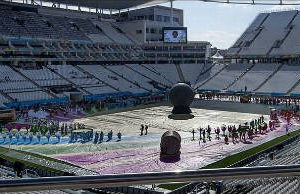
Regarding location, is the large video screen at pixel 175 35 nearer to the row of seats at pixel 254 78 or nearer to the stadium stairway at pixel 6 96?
the row of seats at pixel 254 78

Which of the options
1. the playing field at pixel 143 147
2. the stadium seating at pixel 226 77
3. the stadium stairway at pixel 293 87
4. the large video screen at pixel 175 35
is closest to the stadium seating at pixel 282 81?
the stadium stairway at pixel 293 87

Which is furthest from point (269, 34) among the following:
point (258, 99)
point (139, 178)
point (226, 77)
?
point (139, 178)

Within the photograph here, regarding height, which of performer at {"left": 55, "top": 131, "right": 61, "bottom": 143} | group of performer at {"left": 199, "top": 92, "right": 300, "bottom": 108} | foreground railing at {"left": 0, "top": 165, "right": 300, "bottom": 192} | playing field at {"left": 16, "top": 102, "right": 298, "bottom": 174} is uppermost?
foreground railing at {"left": 0, "top": 165, "right": 300, "bottom": 192}

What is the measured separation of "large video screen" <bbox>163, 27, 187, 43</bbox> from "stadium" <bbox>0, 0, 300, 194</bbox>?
200mm

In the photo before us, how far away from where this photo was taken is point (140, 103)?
2253 inches

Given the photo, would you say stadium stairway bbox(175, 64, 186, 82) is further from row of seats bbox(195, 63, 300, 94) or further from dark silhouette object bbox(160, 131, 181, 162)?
dark silhouette object bbox(160, 131, 181, 162)

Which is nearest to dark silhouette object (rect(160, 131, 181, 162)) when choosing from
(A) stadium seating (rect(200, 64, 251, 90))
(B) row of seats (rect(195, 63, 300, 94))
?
(B) row of seats (rect(195, 63, 300, 94))

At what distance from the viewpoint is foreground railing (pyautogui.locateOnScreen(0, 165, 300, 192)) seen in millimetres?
2236

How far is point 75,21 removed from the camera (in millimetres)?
77562

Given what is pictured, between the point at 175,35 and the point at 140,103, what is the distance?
28197 millimetres

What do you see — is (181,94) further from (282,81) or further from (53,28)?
(53,28)

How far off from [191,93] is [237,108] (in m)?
→ 12.6

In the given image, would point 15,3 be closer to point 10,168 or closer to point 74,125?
point 74,125

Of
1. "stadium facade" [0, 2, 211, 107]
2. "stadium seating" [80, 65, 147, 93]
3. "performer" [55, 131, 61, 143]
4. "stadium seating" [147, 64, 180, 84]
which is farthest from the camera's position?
"stadium seating" [147, 64, 180, 84]
